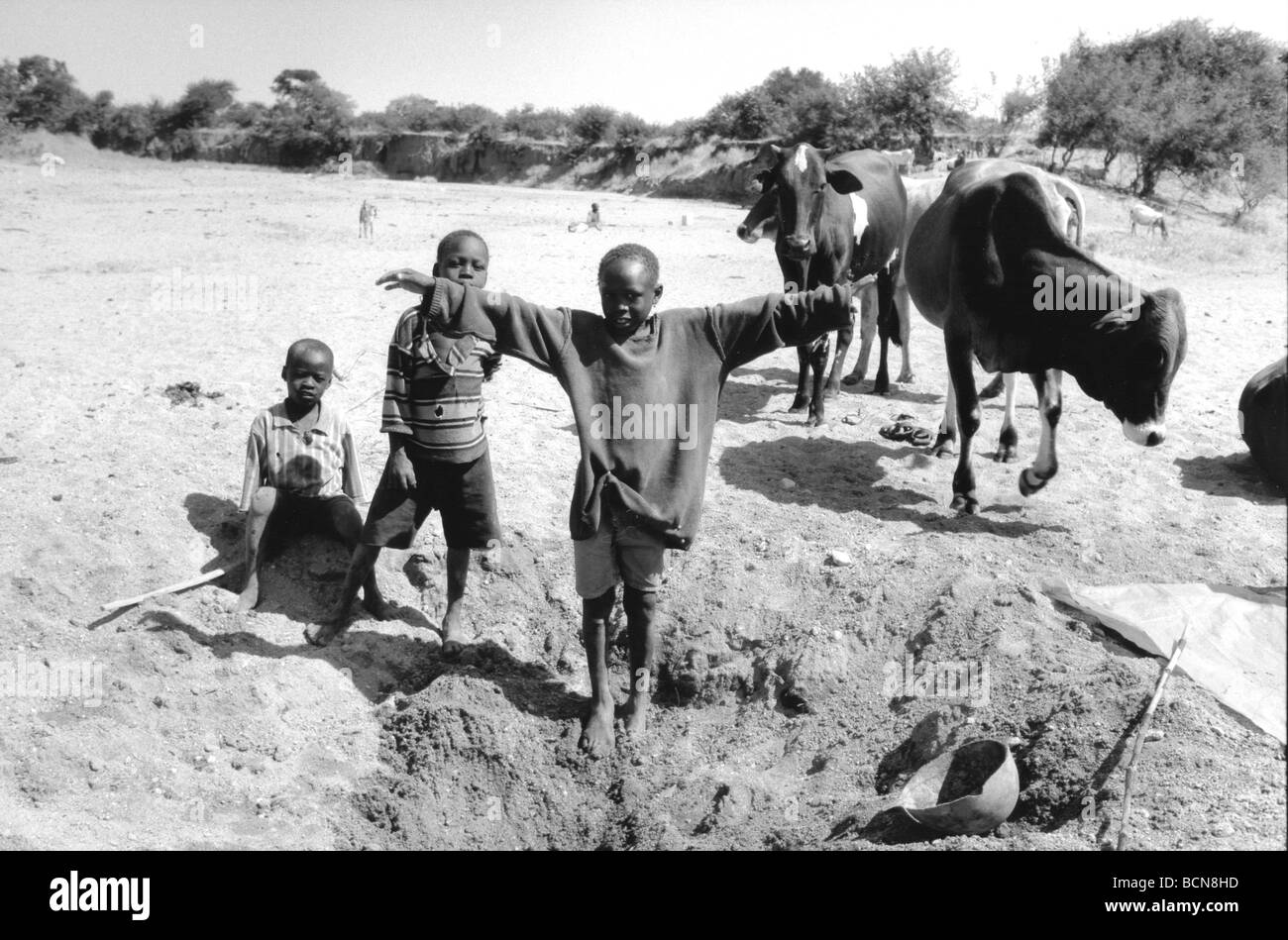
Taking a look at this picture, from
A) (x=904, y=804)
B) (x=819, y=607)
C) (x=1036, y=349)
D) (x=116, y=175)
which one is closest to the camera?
(x=904, y=804)

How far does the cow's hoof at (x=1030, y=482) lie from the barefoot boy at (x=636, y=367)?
3.03 metres

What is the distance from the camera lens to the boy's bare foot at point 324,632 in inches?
182

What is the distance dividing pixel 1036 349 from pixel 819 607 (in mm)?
2081

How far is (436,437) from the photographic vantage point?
14.4ft

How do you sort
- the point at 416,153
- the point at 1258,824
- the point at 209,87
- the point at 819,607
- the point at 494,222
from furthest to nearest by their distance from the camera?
the point at 209,87
the point at 416,153
the point at 494,222
the point at 819,607
the point at 1258,824

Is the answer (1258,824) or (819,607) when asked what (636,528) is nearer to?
(819,607)

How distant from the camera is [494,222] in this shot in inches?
875

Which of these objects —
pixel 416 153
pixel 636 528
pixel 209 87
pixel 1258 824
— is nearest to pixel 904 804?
pixel 1258 824

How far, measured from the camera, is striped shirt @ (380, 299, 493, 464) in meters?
4.32

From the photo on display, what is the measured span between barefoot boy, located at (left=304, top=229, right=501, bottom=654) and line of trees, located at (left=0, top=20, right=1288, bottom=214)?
1079 inches

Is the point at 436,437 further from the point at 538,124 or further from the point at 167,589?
the point at 538,124

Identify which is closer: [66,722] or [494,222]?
[66,722]

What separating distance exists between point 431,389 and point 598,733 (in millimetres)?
1633

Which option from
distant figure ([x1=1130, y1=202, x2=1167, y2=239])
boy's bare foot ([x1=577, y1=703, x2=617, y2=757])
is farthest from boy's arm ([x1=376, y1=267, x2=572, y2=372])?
distant figure ([x1=1130, y1=202, x2=1167, y2=239])
